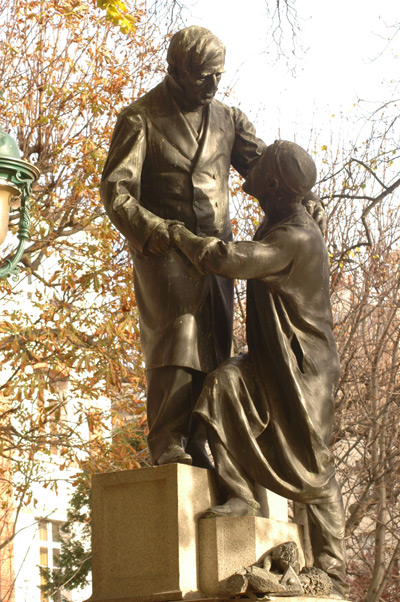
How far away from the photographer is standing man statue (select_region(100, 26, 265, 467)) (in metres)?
5.09

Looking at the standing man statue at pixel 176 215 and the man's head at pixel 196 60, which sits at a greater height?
the man's head at pixel 196 60

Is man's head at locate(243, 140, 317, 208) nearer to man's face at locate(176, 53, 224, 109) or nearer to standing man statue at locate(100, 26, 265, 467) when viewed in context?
standing man statue at locate(100, 26, 265, 467)

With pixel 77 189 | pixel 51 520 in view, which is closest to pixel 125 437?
pixel 77 189

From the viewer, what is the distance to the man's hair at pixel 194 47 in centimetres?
525

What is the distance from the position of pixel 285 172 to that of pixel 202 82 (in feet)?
2.07

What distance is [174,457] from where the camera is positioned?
488cm

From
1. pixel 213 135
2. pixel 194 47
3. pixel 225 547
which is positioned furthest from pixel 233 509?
pixel 194 47

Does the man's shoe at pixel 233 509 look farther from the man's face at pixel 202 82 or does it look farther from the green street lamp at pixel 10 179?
the man's face at pixel 202 82

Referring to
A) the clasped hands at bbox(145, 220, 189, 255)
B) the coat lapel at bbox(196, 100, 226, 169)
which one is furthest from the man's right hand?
the coat lapel at bbox(196, 100, 226, 169)

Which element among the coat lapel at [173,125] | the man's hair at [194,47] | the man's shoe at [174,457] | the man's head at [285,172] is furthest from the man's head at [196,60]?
the man's shoe at [174,457]

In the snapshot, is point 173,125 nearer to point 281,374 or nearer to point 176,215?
point 176,215

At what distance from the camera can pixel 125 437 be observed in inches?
512

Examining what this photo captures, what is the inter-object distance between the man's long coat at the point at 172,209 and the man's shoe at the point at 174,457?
1.37 ft

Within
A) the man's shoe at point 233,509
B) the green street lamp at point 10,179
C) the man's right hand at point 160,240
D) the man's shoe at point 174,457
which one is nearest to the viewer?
the man's shoe at point 233,509
